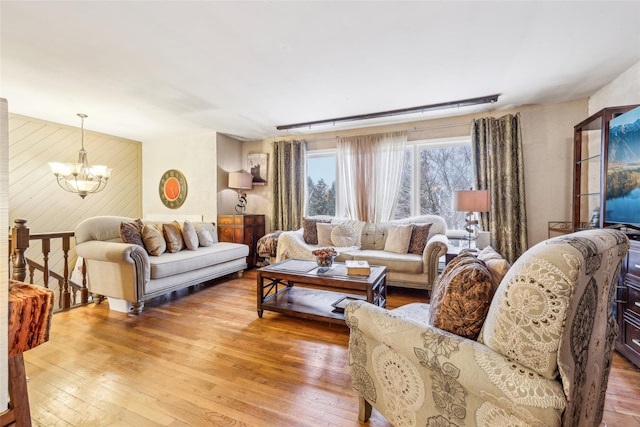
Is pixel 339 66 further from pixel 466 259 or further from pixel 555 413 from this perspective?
pixel 555 413

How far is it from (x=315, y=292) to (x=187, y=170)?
3.63 meters

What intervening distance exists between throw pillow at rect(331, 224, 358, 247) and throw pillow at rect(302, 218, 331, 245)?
1.08ft

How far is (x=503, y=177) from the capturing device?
11.9ft

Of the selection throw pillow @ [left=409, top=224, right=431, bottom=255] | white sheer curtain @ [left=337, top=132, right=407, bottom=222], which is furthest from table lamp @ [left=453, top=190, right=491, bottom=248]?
white sheer curtain @ [left=337, top=132, right=407, bottom=222]

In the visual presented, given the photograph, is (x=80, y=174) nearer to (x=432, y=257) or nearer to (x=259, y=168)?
(x=259, y=168)

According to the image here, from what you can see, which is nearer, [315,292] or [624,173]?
[624,173]

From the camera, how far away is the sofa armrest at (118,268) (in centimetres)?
271

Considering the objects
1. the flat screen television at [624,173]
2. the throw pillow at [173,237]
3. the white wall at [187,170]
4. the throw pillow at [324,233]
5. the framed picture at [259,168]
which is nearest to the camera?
the flat screen television at [624,173]

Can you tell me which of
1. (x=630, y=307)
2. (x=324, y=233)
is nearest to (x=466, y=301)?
(x=630, y=307)

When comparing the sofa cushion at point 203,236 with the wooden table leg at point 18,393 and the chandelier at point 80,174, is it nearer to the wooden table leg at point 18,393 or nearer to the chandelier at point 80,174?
the chandelier at point 80,174

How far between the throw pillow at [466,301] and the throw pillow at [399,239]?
2545 millimetres

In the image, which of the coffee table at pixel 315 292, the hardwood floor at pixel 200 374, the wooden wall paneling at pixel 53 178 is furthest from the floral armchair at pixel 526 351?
the wooden wall paneling at pixel 53 178

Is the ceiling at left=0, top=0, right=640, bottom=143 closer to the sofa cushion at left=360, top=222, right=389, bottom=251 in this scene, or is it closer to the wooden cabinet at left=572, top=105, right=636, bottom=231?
the wooden cabinet at left=572, top=105, right=636, bottom=231

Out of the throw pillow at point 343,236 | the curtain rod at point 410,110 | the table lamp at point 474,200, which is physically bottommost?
the throw pillow at point 343,236
